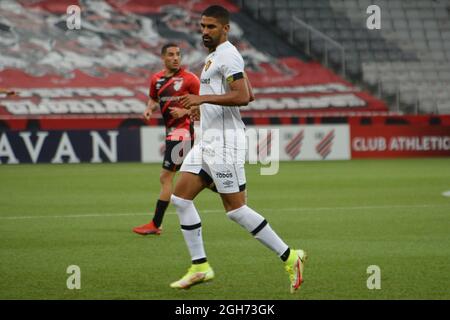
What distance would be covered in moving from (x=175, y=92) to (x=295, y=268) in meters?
4.66

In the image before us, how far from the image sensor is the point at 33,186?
17.9 metres

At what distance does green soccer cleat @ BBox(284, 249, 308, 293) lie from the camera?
7367mm

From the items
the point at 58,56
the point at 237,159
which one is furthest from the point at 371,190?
the point at 58,56

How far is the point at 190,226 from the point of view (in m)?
7.86

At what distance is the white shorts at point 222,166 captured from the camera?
25.0 feet

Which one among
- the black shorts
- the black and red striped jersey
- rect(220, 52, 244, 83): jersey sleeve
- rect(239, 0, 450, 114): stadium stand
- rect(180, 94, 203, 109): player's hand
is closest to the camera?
rect(180, 94, 203, 109): player's hand

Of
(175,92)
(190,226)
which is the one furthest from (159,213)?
(190,226)

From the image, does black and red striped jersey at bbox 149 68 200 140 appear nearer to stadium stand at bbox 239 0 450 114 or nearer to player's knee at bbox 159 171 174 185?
player's knee at bbox 159 171 174 185

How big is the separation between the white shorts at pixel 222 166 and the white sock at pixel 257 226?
0.18 m

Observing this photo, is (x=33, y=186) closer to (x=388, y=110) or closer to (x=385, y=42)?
(x=388, y=110)

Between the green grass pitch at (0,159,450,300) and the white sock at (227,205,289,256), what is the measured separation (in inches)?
13.1

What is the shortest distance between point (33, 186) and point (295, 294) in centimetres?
1146

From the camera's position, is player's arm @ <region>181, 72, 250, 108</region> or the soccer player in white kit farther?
the soccer player in white kit

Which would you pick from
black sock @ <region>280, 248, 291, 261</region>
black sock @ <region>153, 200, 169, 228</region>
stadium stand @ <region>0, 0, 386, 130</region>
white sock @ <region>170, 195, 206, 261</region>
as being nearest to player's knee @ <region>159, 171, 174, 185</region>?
black sock @ <region>153, 200, 169, 228</region>
